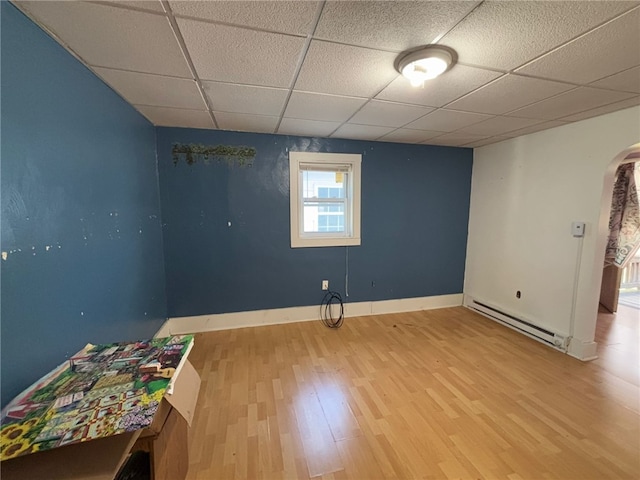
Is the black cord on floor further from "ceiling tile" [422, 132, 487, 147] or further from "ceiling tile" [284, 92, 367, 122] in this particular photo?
"ceiling tile" [422, 132, 487, 147]

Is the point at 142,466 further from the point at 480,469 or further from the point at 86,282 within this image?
the point at 480,469

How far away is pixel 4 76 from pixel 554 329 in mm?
4392

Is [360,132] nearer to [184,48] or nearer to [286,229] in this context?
[286,229]

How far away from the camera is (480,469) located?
144 centimetres

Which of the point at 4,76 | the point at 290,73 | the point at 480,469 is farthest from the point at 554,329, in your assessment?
the point at 4,76

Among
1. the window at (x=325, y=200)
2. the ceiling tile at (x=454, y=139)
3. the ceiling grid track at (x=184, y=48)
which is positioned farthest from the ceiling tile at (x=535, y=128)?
the ceiling grid track at (x=184, y=48)

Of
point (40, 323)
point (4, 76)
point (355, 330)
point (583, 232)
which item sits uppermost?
point (4, 76)

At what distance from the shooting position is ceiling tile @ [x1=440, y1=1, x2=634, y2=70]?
1.09 metres

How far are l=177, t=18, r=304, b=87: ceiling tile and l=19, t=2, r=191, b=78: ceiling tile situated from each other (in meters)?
0.11

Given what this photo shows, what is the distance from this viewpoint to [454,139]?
326 cm

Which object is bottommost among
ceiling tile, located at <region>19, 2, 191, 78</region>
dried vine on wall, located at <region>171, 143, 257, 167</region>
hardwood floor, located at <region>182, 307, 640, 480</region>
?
hardwood floor, located at <region>182, 307, 640, 480</region>

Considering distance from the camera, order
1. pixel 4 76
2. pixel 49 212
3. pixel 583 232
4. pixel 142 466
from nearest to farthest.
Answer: pixel 4 76 → pixel 142 466 → pixel 49 212 → pixel 583 232

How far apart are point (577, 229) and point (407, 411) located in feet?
7.79

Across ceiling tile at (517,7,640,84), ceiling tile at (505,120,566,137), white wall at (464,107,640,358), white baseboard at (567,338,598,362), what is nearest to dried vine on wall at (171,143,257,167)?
ceiling tile at (517,7,640,84)
